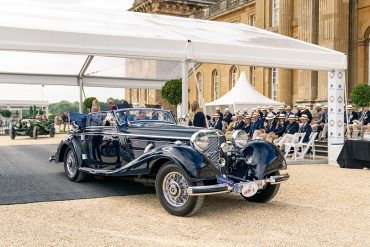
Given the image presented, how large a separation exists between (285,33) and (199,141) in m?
23.7

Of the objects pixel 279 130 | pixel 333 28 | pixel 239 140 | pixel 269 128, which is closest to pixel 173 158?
pixel 239 140

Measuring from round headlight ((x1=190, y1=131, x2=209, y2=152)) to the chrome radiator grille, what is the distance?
122 mm

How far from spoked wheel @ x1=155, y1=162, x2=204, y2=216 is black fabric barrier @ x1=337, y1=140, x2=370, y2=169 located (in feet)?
22.8

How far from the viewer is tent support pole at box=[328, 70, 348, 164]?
11.8 metres

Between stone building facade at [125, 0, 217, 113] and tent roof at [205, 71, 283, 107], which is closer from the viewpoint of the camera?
tent roof at [205, 71, 283, 107]

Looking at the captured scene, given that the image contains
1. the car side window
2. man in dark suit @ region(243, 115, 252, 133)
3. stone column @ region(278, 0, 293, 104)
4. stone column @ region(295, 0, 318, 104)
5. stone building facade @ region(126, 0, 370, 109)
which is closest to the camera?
the car side window

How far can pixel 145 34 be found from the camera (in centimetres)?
950

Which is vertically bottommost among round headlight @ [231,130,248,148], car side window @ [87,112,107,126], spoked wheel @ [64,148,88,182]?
spoked wheel @ [64,148,88,182]

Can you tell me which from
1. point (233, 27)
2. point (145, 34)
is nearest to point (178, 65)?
point (233, 27)

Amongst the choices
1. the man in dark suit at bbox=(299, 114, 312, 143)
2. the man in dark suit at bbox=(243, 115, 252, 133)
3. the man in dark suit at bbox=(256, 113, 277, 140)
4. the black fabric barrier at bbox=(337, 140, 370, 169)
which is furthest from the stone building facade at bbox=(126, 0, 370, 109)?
the black fabric barrier at bbox=(337, 140, 370, 169)

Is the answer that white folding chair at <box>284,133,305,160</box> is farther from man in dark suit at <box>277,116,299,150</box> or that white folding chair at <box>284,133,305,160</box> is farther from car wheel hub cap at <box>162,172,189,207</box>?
car wheel hub cap at <box>162,172,189,207</box>

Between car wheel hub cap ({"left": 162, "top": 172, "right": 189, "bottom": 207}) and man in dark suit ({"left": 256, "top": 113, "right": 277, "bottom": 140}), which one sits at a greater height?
man in dark suit ({"left": 256, "top": 113, "right": 277, "bottom": 140})

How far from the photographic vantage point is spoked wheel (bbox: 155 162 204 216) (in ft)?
19.3

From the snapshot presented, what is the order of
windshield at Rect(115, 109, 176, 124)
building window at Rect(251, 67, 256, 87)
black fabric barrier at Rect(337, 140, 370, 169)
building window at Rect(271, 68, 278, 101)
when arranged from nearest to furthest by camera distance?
windshield at Rect(115, 109, 176, 124) < black fabric barrier at Rect(337, 140, 370, 169) < building window at Rect(271, 68, 278, 101) < building window at Rect(251, 67, 256, 87)
